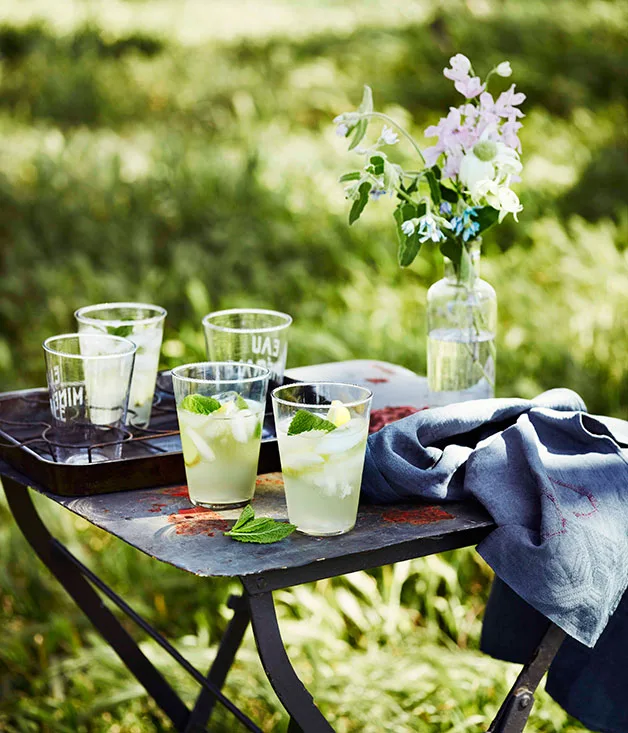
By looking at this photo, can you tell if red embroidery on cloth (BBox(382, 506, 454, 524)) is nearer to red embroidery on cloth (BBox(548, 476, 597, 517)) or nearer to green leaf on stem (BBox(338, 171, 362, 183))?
red embroidery on cloth (BBox(548, 476, 597, 517))

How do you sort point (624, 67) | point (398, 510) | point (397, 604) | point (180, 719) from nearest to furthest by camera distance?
point (398, 510)
point (180, 719)
point (397, 604)
point (624, 67)

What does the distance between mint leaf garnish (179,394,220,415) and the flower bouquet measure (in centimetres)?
40

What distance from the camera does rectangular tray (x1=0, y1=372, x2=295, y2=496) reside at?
5.00 feet

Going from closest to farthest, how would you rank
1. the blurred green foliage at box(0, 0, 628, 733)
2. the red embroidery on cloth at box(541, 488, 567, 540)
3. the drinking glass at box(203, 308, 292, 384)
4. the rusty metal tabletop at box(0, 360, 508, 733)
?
the rusty metal tabletop at box(0, 360, 508, 733)
the red embroidery on cloth at box(541, 488, 567, 540)
the drinking glass at box(203, 308, 292, 384)
the blurred green foliage at box(0, 0, 628, 733)

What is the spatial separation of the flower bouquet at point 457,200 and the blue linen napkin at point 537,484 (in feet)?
0.73

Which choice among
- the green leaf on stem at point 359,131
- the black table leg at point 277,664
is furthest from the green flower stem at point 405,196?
the black table leg at point 277,664

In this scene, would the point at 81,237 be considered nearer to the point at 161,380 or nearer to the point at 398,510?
the point at 161,380

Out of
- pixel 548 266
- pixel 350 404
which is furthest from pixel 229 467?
pixel 548 266

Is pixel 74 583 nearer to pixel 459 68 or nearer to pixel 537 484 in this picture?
pixel 537 484

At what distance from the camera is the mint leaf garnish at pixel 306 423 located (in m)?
1.37

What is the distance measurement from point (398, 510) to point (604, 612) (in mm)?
305

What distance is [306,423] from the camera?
4.52ft

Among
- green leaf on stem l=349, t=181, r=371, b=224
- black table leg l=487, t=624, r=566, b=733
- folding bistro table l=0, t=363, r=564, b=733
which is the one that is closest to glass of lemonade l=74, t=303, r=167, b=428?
folding bistro table l=0, t=363, r=564, b=733

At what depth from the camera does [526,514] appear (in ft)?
4.85
